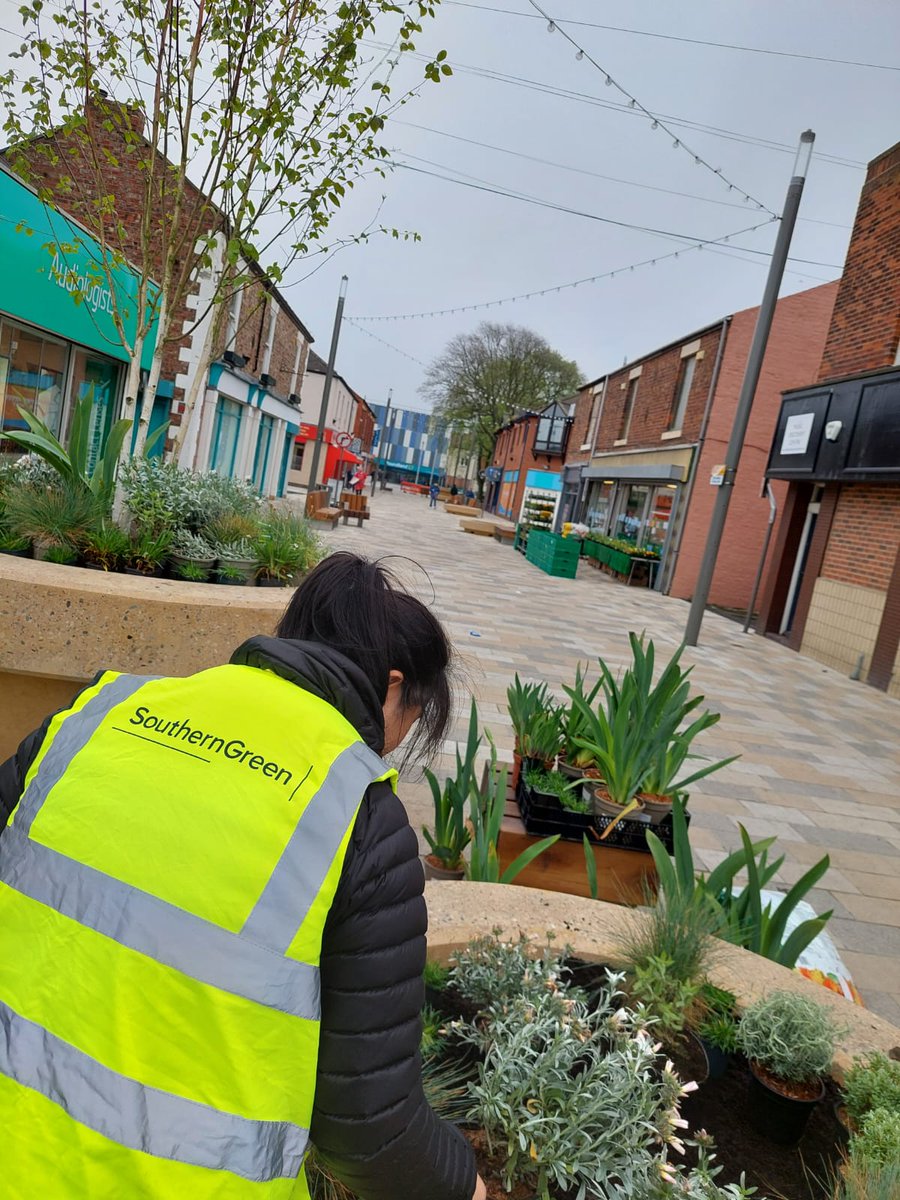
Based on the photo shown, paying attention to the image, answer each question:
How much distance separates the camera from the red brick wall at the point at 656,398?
19.2 meters

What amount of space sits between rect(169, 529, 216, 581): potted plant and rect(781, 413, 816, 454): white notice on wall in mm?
11610

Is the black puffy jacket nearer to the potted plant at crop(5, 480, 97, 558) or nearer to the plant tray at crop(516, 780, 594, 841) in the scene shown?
the plant tray at crop(516, 780, 594, 841)

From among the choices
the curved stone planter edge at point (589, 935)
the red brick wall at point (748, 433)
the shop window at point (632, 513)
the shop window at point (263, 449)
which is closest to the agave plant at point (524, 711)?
the curved stone planter edge at point (589, 935)

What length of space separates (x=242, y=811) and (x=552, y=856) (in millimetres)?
2469

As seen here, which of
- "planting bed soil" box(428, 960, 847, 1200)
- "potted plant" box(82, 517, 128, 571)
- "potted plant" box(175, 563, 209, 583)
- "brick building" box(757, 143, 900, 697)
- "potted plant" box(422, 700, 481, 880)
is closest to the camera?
"planting bed soil" box(428, 960, 847, 1200)

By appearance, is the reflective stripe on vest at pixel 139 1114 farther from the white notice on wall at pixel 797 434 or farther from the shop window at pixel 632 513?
the shop window at pixel 632 513

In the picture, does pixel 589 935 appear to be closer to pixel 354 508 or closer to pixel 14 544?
pixel 14 544

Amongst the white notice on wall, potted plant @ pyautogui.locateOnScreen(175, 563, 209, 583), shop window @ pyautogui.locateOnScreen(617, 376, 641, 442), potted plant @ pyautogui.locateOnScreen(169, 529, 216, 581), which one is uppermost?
shop window @ pyautogui.locateOnScreen(617, 376, 641, 442)

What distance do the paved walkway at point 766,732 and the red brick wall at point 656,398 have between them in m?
5.84

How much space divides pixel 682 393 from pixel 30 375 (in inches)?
606

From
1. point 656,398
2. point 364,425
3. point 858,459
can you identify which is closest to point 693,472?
point 656,398

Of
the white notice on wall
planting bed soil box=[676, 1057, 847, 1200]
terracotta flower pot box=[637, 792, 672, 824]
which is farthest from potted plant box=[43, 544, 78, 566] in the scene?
the white notice on wall

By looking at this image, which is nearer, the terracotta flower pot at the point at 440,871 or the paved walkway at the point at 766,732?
the terracotta flower pot at the point at 440,871

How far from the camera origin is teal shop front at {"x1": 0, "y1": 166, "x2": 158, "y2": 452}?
28.3 ft
